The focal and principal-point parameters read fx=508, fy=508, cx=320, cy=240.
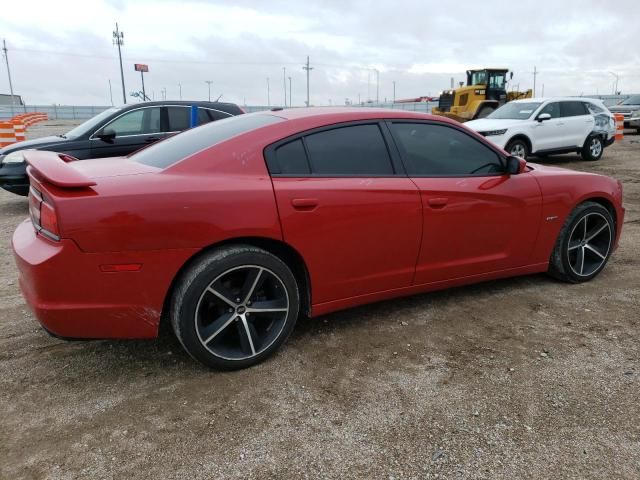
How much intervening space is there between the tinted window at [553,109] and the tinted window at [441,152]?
366 inches

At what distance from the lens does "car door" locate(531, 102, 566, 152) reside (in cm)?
1154

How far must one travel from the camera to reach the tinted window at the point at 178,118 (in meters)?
7.91

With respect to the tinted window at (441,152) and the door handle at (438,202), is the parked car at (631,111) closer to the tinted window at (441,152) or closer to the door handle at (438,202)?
the tinted window at (441,152)

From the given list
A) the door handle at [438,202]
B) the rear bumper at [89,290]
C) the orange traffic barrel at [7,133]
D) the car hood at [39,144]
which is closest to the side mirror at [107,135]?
the car hood at [39,144]

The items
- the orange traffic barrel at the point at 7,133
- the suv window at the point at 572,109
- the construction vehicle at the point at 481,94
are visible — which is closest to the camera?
the suv window at the point at 572,109

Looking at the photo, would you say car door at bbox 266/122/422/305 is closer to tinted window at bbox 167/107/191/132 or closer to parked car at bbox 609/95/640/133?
tinted window at bbox 167/107/191/132

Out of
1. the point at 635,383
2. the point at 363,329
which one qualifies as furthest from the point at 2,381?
the point at 635,383

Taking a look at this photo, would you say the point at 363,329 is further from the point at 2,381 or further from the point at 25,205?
the point at 25,205

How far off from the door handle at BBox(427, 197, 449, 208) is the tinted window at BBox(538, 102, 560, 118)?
9.83 metres

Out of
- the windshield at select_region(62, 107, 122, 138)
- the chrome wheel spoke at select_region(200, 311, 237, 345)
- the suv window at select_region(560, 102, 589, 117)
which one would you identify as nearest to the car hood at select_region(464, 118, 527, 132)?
the suv window at select_region(560, 102, 589, 117)

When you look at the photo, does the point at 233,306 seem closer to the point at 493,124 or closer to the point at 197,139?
the point at 197,139

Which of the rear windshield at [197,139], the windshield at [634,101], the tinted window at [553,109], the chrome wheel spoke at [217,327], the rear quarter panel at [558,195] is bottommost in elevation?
the chrome wheel spoke at [217,327]

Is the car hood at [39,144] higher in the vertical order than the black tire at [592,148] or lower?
higher

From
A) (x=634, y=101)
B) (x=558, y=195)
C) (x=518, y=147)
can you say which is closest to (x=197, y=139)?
(x=558, y=195)
